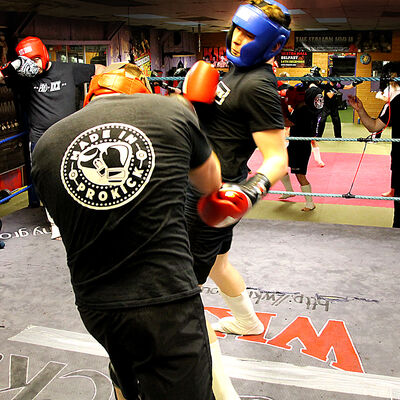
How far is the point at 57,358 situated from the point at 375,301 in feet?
5.45

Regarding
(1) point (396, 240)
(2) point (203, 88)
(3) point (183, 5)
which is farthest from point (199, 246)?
(3) point (183, 5)

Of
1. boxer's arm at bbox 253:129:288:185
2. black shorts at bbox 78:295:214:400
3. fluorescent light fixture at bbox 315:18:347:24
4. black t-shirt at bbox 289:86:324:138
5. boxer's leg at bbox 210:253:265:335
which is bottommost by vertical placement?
boxer's leg at bbox 210:253:265:335

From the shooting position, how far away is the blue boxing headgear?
1.77 metres

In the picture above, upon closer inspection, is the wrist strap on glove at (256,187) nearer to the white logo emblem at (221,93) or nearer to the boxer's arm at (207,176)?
the boxer's arm at (207,176)

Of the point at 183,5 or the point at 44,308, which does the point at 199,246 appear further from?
the point at 183,5

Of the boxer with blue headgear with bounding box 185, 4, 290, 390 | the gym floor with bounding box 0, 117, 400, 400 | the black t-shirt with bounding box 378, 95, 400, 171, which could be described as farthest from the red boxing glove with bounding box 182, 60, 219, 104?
the black t-shirt with bounding box 378, 95, 400, 171

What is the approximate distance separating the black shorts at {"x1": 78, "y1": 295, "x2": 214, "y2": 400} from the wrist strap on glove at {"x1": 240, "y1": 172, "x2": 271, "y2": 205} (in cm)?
35

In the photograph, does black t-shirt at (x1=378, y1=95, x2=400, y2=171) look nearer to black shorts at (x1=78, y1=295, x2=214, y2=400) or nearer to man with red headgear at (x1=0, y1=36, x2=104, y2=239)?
man with red headgear at (x1=0, y1=36, x2=104, y2=239)

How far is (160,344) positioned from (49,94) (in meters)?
3.18

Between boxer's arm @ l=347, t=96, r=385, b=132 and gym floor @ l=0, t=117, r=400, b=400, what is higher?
boxer's arm @ l=347, t=96, r=385, b=132

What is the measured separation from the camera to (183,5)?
8.47 metres

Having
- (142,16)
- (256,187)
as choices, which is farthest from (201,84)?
(142,16)

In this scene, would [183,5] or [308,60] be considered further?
[308,60]

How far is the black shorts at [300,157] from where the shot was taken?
4734 millimetres
